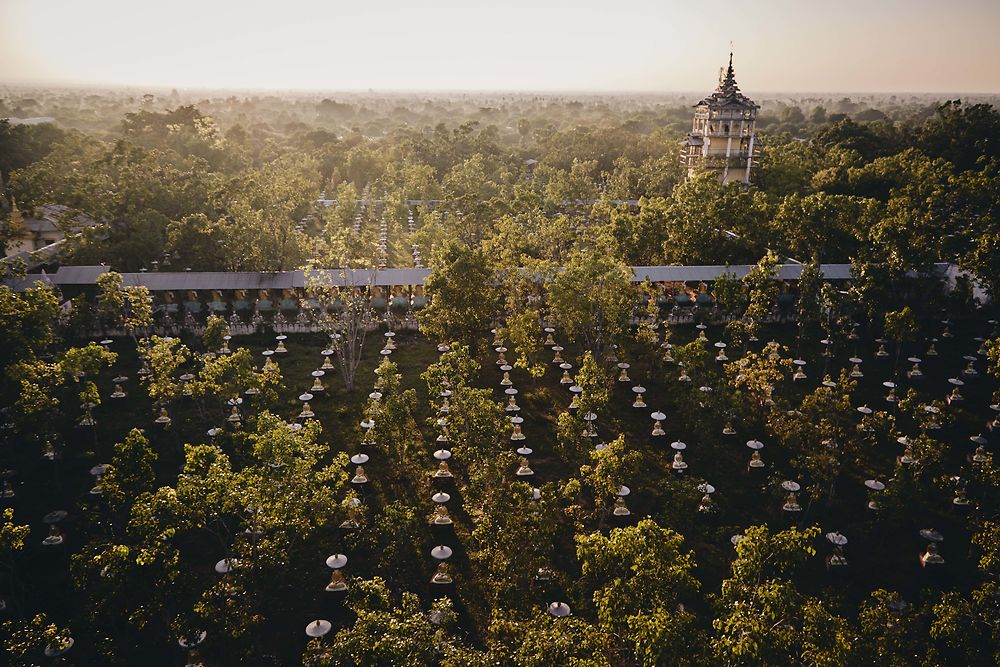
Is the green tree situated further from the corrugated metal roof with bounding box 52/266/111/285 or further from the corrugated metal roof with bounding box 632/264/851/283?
the corrugated metal roof with bounding box 52/266/111/285

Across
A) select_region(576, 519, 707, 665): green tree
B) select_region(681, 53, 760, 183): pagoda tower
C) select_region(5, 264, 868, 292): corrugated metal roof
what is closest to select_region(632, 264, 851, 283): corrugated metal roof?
select_region(5, 264, 868, 292): corrugated metal roof

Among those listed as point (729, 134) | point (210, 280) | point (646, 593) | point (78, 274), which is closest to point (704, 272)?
point (729, 134)

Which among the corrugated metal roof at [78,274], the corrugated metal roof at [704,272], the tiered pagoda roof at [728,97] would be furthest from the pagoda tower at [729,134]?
the corrugated metal roof at [78,274]

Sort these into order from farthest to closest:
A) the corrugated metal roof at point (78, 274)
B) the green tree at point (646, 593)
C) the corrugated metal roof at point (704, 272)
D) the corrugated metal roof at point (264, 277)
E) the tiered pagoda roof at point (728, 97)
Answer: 1. the tiered pagoda roof at point (728, 97)
2. the corrugated metal roof at point (704, 272)
3. the corrugated metal roof at point (78, 274)
4. the corrugated metal roof at point (264, 277)
5. the green tree at point (646, 593)

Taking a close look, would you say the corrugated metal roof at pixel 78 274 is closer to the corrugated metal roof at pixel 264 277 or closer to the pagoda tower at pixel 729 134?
the corrugated metal roof at pixel 264 277

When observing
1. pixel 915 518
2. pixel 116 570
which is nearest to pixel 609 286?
pixel 915 518

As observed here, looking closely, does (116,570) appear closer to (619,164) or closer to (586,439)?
(586,439)

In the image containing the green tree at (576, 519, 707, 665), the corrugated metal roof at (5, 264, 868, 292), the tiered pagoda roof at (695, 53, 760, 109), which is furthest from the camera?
the tiered pagoda roof at (695, 53, 760, 109)

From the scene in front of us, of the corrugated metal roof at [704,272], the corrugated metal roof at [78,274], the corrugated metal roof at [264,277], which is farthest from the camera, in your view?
the corrugated metal roof at [704,272]

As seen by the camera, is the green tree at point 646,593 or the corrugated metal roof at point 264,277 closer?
the green tree at point 646,593
